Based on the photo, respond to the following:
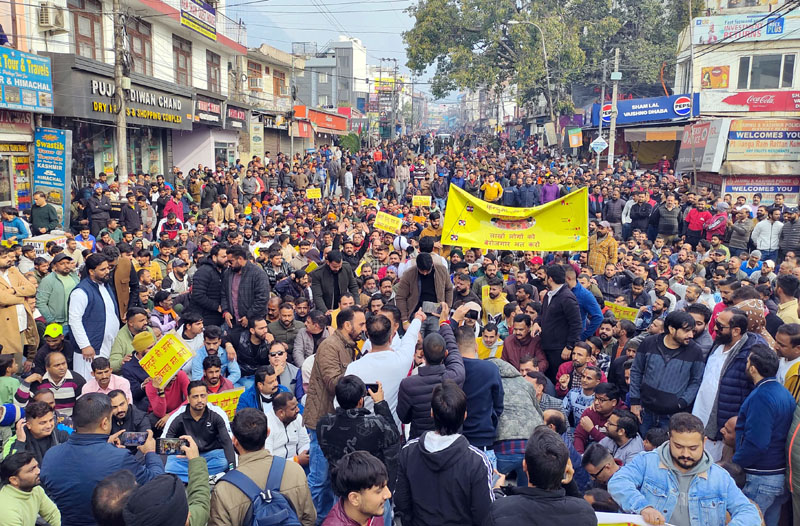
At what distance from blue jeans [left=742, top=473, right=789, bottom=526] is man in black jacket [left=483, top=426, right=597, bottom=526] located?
6.49ft

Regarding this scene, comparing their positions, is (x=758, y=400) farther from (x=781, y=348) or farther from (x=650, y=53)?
(x=650, y=53)

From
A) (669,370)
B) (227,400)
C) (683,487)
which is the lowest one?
(227,400)

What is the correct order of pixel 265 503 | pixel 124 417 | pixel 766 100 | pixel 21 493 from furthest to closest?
pixel 766 100, pixel 124 417, pixel 21 493, pixel 265 503

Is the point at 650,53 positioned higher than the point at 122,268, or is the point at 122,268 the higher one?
the point at 650,53

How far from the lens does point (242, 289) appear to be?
8.10m

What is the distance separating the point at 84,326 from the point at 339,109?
154 ft

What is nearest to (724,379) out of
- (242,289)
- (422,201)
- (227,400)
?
(227,400)

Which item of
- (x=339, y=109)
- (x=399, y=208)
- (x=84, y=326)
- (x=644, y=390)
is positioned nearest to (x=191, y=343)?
(x=84, y=326)

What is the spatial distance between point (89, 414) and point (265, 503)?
1.18 meters

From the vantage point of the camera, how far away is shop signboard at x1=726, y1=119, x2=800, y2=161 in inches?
Answer: 838

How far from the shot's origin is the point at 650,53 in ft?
144

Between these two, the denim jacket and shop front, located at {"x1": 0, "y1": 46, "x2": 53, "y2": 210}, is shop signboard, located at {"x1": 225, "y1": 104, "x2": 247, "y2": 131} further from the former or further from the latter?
the denim jacket

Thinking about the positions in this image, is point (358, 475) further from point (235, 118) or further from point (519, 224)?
point (235, 118)

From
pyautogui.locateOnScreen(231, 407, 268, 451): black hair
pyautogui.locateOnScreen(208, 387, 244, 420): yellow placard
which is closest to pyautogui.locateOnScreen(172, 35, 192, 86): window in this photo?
pyautogui.locateOnScreen(208, 387, 244, 420): yellow placard
